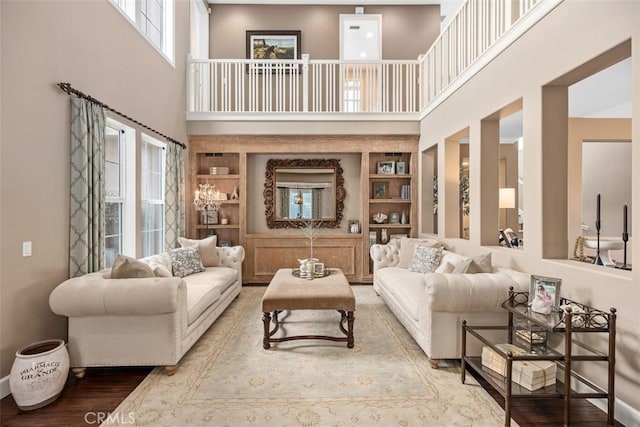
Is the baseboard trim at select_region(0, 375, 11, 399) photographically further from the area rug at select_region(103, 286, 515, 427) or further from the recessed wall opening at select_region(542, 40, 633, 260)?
the recessed wall opening at select_region(542, 40, 633, 260)

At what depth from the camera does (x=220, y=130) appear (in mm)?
5934

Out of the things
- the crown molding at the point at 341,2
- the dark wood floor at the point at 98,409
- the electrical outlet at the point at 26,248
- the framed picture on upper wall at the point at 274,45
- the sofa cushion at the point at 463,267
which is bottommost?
the dark wood floor at the point at 98,409

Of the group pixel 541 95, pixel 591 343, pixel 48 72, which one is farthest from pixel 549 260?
pixel 48 72

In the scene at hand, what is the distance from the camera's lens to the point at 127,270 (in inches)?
114

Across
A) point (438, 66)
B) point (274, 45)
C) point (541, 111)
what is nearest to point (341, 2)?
point (274, 45)

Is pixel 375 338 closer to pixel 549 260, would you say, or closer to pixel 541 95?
pixel 549 260

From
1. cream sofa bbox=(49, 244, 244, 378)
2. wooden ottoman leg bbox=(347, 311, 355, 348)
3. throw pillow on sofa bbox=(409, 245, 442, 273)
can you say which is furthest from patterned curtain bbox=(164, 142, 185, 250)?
throw pillow on sofa bbox=(409, 245, 442, 273)

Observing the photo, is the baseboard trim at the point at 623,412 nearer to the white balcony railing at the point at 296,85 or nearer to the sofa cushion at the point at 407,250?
the sofa cushion at the point at 407,250

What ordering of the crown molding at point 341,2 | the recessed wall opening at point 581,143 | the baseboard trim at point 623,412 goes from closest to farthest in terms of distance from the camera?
the baseboard trim at point 623,412 → the recessed wall opening at point 581,143 → the crown molding at point 341,2

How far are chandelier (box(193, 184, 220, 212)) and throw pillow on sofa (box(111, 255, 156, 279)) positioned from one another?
2.89 metres

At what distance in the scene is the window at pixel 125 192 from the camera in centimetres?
386

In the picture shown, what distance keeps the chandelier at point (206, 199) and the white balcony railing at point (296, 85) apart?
139 centimetres

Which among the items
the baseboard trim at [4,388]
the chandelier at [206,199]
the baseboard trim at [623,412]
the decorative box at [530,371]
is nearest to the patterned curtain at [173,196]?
the chandelier at [206,199]

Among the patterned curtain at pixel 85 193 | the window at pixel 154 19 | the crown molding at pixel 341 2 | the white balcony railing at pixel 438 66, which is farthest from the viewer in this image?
the crown molding at pixel 341 2
